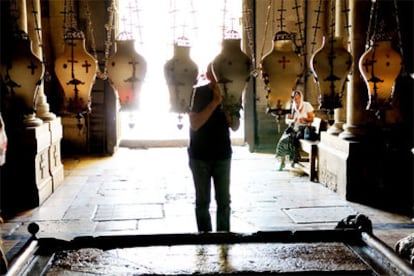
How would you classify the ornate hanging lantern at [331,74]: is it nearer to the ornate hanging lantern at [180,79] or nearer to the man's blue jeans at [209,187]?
the ornate hanging lantern at [180,79]

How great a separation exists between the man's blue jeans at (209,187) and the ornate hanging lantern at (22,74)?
239 cm

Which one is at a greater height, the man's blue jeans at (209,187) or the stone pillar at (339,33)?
the stone pillar at (339,33)

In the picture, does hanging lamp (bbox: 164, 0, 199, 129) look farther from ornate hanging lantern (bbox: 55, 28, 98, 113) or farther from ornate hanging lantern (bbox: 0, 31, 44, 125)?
ornate hanging lantern (bbox: 0, 31, 44, 125)

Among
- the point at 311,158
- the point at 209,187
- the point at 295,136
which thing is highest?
the point at 209,187

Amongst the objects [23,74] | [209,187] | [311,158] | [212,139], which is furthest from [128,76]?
[311,158]

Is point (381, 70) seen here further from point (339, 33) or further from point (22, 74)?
point (339, 33)

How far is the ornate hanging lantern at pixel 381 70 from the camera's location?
267 centimetres

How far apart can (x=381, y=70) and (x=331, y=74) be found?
0.97 ft

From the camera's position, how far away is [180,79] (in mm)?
2252

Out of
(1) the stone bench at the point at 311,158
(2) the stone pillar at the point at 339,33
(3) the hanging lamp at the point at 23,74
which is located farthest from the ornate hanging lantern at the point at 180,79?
(1) the stone bench at the point at 311,158

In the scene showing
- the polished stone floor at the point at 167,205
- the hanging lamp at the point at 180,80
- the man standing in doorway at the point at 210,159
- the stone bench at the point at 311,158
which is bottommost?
the polished stone floor at the point at 167,205

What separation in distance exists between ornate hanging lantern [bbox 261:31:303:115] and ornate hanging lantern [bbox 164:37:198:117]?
1.12 feet

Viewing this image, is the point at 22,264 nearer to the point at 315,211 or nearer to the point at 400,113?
the point at 315,211

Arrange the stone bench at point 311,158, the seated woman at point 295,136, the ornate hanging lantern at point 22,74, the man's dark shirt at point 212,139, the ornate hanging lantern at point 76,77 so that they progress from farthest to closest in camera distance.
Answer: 1. the seated woman at point 295,136
2. the stone bench at point 311,158
3. the man's dark shirt at point 212,139
4. the ornate hanging lantern at point 76,77
5. the ornate hanging lantern at point 22,74
